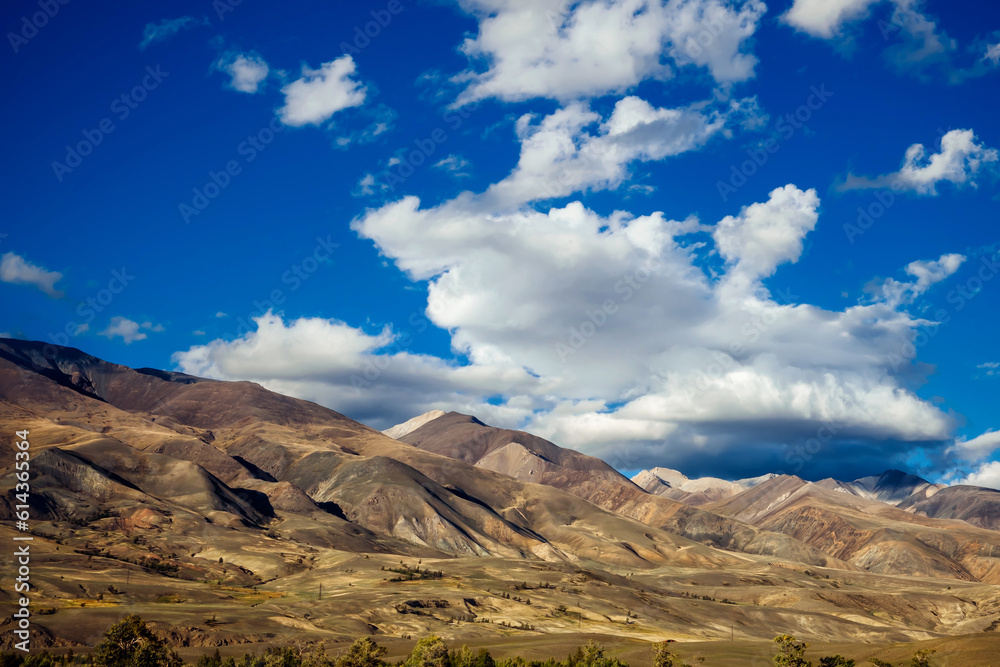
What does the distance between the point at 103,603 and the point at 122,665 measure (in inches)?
2437

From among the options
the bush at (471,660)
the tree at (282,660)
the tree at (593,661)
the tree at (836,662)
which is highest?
the tree at (836,662)

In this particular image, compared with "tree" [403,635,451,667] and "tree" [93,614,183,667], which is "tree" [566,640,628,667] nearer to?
"tree" [403,635,451,667]

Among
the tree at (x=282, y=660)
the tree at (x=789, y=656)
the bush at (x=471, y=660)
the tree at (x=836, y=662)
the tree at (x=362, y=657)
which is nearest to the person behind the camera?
the tree at (x=362, y=657)

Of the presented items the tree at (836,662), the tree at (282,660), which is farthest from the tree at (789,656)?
the tree at (282,660)

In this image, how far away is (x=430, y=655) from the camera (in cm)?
7756

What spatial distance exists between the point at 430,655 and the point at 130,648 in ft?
89.5

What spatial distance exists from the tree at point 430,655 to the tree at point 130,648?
73.1ft

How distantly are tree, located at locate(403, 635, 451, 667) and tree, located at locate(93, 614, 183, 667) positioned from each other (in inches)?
878

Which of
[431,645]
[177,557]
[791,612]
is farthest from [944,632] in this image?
[177,557]

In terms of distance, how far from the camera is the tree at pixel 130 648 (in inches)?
2790

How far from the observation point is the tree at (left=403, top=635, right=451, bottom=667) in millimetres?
76938

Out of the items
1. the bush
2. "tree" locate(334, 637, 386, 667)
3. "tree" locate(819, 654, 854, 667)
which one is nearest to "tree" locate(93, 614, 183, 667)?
"tree" locate(334, 637, 386, 667)

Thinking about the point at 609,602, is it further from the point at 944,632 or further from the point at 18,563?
the point at 18,563

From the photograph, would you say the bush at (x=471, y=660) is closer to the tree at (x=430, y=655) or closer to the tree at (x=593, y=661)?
the tree at (x=430, y=655)
